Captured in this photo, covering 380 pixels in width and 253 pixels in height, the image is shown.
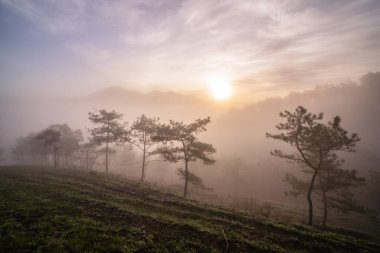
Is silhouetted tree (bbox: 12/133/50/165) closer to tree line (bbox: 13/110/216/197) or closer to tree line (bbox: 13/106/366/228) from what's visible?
tree line (bbox: 13/110/216/197)

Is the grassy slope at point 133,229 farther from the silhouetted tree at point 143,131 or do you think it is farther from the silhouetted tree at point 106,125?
the silhouetted tree at point 106,125

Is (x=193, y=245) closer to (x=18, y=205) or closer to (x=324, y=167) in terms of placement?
(x=18, y=205)

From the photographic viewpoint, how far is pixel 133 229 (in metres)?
16.9

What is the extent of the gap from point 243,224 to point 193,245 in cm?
740

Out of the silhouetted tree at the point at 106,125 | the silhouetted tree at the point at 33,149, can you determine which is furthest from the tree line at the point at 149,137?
the silhouetted tree at the point at 33,149

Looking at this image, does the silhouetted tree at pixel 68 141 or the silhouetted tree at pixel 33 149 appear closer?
the silhouetted tree at pixel 68 141

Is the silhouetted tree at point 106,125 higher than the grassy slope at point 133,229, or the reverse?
the silhouetted tree at point 106,125

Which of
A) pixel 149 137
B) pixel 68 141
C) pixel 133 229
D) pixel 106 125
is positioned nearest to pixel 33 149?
pixel 68 141

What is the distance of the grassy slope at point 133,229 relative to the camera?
14.1 metres

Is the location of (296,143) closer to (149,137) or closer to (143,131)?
(149,137)

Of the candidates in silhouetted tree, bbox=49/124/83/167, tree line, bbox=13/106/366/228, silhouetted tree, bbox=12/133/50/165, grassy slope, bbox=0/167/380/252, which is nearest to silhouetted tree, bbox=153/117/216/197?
tree line, bbox=13/106/366/228

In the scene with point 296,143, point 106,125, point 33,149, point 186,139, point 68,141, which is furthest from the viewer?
point 33,149

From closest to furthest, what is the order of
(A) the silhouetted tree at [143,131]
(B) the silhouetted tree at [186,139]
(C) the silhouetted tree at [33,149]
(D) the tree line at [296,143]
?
(D) the tree line at [296,143]
(B) the silhouetted tree at [186,139]
(A) the silhouetted tree at [143,131]
(C) the silhouetted tree at [33,149]

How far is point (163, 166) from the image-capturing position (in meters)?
115
